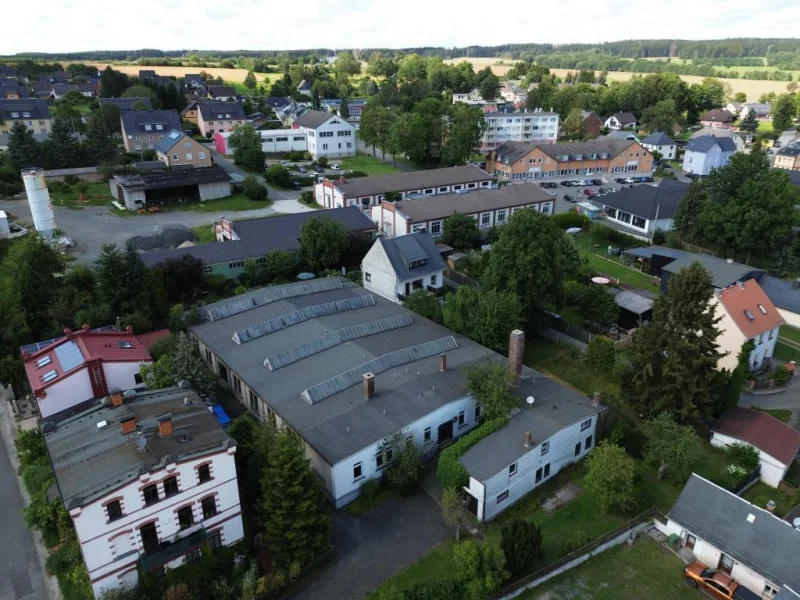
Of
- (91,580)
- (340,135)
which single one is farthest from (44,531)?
(340,135)

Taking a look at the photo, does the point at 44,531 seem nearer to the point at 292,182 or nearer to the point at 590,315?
the point at 590,315

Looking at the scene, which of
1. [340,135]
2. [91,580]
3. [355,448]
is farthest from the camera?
[340,135]

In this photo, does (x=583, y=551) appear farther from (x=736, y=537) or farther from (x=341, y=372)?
(x=341, y=372)

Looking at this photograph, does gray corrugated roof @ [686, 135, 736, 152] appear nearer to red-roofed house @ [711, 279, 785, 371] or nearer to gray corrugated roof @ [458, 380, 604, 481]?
red-roofed house @ [711, 279, 785, 371]

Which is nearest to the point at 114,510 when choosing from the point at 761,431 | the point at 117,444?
the point at 117,444

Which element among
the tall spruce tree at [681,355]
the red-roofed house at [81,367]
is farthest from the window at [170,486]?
the tall spruce tree at [681,355]

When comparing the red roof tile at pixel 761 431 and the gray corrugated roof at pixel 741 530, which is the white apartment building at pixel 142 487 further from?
the red roof tile at pixel 761 431

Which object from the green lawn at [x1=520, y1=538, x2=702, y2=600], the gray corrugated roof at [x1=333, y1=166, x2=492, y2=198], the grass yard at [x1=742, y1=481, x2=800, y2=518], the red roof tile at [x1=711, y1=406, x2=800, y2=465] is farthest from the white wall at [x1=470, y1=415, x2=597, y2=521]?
the gray corrugated roof at [x1=333, y1=166, x2=492, y2=198]
